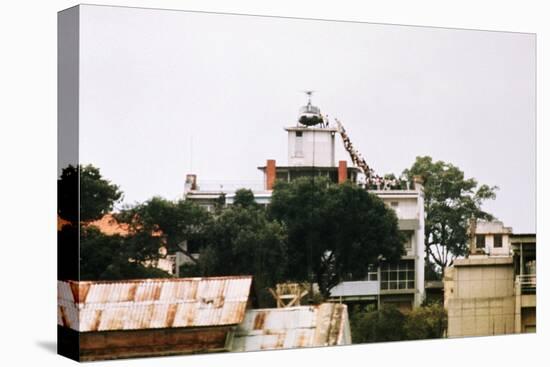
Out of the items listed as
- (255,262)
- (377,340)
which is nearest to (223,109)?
(255,262)

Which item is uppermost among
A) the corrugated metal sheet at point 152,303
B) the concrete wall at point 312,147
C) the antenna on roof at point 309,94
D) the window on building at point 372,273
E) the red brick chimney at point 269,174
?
the antenna on roof at point 309,94

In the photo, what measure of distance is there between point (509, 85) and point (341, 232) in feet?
7.90

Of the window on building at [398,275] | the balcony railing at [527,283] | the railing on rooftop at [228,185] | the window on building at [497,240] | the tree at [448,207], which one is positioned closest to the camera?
the railing on rooftop at [228,185]

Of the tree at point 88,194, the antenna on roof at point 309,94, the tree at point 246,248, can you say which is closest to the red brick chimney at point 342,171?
the antenna on roof at point 309,94

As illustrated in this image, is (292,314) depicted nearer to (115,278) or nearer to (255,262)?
(255,262)

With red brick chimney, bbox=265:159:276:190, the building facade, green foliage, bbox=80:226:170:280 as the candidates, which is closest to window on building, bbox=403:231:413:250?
the building facade

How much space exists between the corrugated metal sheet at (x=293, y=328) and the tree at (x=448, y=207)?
3.98 feet

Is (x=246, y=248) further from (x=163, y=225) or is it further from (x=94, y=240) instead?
(x=94, y=240)

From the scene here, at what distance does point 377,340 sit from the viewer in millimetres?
13234

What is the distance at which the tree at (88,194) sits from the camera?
38.6ft

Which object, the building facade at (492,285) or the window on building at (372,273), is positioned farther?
the building facade at (492,285)

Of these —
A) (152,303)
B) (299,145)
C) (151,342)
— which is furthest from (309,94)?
(151,342)

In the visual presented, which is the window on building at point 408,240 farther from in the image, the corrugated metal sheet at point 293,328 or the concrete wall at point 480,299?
the corrugated metal sheet at point 293,328

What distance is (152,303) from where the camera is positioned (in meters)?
12.1
